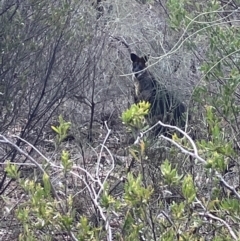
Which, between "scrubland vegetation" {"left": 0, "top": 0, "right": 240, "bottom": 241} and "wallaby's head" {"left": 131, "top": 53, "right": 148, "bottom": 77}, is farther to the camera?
"wallaby's head" {"left": 131, "top": 53, "right": 148, "bottom": 77}

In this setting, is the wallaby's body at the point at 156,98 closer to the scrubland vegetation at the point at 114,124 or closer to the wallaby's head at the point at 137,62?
the wallaby's head at the point at 137,62

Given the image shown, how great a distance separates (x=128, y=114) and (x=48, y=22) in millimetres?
3267

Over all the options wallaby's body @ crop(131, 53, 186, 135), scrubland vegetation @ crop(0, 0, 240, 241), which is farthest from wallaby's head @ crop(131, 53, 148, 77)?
scrubland vegetation @ crop(0, 0, 240, 241)

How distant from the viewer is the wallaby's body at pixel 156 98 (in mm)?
6859

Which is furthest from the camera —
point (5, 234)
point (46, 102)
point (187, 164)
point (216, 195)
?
point (46, 102)

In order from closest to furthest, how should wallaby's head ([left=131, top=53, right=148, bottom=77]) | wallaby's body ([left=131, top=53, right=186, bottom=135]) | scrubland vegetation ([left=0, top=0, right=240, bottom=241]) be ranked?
scrubland vegetation ([left=0, top=0, right=240, bottom=241])
wallaby's body ([left=131, top=53, right=186, bottom=135])
wallaby's head ([left=131, top=53, right=148, bottom=77])

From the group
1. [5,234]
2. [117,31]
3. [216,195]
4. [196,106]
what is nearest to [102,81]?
[117,31]

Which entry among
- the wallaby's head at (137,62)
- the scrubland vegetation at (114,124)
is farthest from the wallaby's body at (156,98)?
the scrubland vegetation at (114,124)

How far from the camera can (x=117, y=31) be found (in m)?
8.31

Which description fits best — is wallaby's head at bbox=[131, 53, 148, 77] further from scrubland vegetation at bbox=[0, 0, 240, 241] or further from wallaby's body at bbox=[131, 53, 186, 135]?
scrubland vegetation at bbox=[0, 0, 240, 241]

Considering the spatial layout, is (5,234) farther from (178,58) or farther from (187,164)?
Result: (178,58)

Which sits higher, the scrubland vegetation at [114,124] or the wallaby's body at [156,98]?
the scrubland vegetation at [114,124]

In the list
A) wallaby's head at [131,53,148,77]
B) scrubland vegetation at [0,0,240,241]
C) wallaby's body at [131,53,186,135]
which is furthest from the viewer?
wallaby's head at [131,53,148,77]

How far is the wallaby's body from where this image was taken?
6.86m
